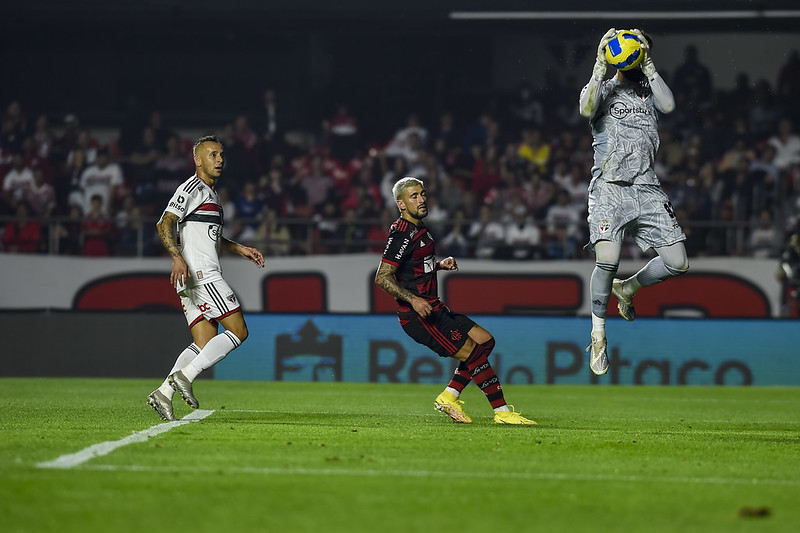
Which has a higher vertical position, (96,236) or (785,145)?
(785,145)

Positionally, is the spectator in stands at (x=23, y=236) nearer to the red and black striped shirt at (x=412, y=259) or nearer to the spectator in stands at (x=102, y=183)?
the spectator in stands at (x=102, y=183)

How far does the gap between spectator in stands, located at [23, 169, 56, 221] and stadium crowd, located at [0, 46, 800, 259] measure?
0.03 metres

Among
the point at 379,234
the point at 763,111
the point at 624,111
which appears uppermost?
the point at 763,111

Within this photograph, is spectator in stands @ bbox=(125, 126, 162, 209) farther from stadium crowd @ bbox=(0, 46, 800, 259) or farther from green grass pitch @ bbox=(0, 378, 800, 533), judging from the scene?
green grass pitch @ bbox=(0, 378, 800, 533)

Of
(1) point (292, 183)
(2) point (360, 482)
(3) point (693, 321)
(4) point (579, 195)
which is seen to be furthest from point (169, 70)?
(2) point (360, 482)

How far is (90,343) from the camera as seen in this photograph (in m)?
16.6

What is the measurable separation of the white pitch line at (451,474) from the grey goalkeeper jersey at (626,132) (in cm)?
347

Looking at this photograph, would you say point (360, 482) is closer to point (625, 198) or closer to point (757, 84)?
point (625, 198)

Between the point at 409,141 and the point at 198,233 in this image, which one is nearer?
the point at 198,233

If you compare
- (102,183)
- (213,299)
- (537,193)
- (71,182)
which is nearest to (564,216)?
(537,193)

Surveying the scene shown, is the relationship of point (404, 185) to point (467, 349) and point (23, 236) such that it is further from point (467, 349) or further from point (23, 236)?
point (23, 236)

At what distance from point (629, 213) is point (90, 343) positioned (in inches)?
394

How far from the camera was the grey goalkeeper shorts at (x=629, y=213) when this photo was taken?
884 cm

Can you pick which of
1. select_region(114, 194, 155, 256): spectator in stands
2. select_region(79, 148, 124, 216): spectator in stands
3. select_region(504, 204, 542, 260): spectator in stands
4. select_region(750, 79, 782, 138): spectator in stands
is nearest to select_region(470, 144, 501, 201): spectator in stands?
select_region(504, 204, 542, 260): spectator in stands
